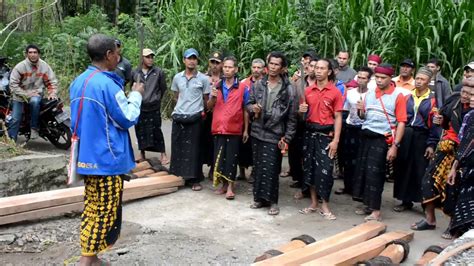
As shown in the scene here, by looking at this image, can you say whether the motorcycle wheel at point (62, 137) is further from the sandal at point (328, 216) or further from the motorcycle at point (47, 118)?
the sandal at point (328, 216)

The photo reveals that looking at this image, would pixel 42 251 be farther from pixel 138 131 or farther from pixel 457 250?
pixel 457 250

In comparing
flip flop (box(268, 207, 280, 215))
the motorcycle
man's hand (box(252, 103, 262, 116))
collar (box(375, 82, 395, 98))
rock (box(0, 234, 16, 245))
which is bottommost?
rock (box(0, 234, 16, 245))

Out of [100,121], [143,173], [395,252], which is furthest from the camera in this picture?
[143,173]

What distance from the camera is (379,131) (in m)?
5.55

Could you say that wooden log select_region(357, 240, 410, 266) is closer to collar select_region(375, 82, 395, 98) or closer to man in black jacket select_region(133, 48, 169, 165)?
collar select_region(375, 82, 395, 98)

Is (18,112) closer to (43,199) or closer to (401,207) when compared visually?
(43,199)

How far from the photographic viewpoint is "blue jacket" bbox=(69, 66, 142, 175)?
12.7 ft

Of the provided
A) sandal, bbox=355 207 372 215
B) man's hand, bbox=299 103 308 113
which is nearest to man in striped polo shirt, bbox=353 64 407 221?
sandal, bbox=355 207 372 215

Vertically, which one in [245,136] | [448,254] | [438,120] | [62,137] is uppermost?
[438,120]

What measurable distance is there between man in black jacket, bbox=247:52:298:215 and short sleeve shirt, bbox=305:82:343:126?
0.59 ft

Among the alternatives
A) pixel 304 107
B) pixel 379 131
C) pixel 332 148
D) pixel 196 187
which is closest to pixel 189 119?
pixel 196 187

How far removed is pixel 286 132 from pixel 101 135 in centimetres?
238

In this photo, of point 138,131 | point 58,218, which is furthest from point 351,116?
point 58,218

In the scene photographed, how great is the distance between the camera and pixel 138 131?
7.34m
